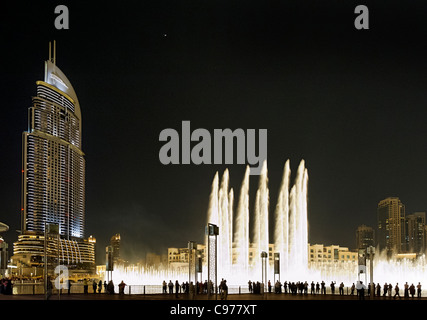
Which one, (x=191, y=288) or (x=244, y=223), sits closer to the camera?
(x=191, y=288)

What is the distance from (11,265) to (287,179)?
398 ft
